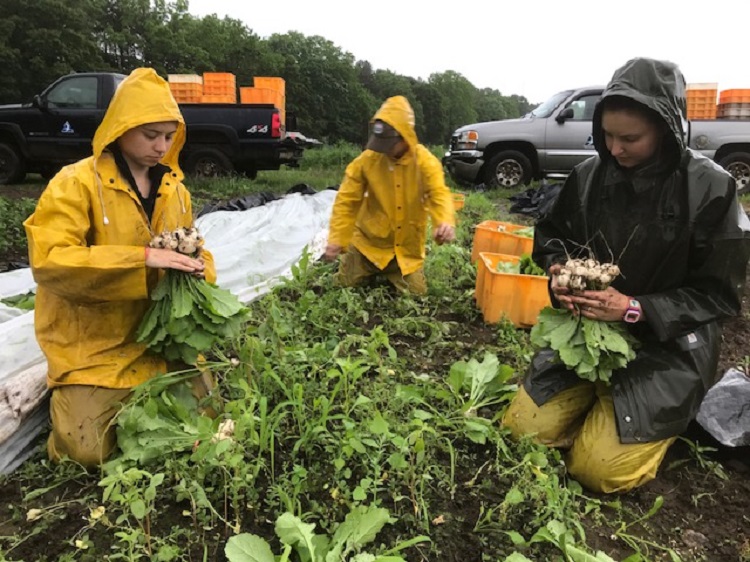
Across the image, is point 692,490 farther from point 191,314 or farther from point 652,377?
point 191,314

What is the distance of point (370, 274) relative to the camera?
4.50 m

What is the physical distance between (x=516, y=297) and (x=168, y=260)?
2405 mm

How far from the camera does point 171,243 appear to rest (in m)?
2.28

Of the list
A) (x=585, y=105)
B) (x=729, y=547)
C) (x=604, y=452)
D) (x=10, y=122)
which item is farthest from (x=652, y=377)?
(x=10, y=122)

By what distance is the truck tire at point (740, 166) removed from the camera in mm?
10175

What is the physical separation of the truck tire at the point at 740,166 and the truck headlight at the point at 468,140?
4.32 metres

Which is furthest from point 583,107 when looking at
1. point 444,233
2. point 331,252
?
point 331,252

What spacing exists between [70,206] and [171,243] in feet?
1.32

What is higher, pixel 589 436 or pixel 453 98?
pixel 453 98

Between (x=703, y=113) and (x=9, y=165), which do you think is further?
(x=703, y=113)

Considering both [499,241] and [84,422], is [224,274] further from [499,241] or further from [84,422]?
[499,241]

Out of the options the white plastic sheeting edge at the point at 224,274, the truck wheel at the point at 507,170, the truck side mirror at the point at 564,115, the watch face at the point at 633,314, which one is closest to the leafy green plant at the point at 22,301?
the white plastic sheeting edge at the point at 224,274

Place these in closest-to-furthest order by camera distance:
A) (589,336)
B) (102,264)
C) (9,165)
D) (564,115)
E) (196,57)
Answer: (102,264) → (589,336) → (9,165) → (564,115) → (196,57)

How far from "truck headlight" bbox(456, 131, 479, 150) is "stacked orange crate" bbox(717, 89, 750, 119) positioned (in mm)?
4778
